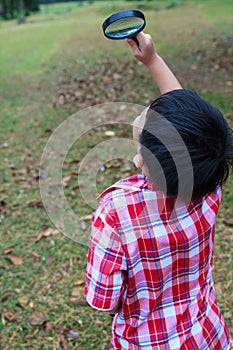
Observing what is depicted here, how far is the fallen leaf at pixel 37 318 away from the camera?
2363 millimetres

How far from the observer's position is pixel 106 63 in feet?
21.8

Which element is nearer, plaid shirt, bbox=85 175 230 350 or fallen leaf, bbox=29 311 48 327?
plaid shirt, bbox=85 175 230 350

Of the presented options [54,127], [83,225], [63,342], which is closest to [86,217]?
[83,225]

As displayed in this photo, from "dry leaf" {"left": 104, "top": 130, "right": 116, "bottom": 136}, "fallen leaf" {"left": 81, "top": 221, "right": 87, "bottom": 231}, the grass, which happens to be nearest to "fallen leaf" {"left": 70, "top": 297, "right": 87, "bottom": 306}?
the grass

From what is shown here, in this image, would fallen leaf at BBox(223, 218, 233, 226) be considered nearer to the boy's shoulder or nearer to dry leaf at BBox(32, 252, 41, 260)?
dry leaf at BBox(32, 252, 41, 260)

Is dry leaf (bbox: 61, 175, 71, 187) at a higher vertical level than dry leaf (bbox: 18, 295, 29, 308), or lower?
lower

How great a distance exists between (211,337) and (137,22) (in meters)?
0.96

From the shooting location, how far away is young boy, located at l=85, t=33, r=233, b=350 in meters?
Result: 1.01

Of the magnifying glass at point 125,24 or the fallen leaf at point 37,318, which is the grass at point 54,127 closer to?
the fallen leaf at point 37,318

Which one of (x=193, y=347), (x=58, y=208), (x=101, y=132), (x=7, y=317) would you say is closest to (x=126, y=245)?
(x=193, y=347)

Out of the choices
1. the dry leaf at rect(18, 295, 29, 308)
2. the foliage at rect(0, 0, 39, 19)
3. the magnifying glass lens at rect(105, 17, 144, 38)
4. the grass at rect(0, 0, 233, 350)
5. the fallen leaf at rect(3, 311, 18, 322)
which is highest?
the magnifying glass lens at rect(105, 17, 144, 38)

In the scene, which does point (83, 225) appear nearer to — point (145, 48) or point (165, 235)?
point (145, 48)

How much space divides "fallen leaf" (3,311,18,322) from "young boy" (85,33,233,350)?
124 centimetres

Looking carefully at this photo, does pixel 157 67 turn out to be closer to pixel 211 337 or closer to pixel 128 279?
pixel 128 279
